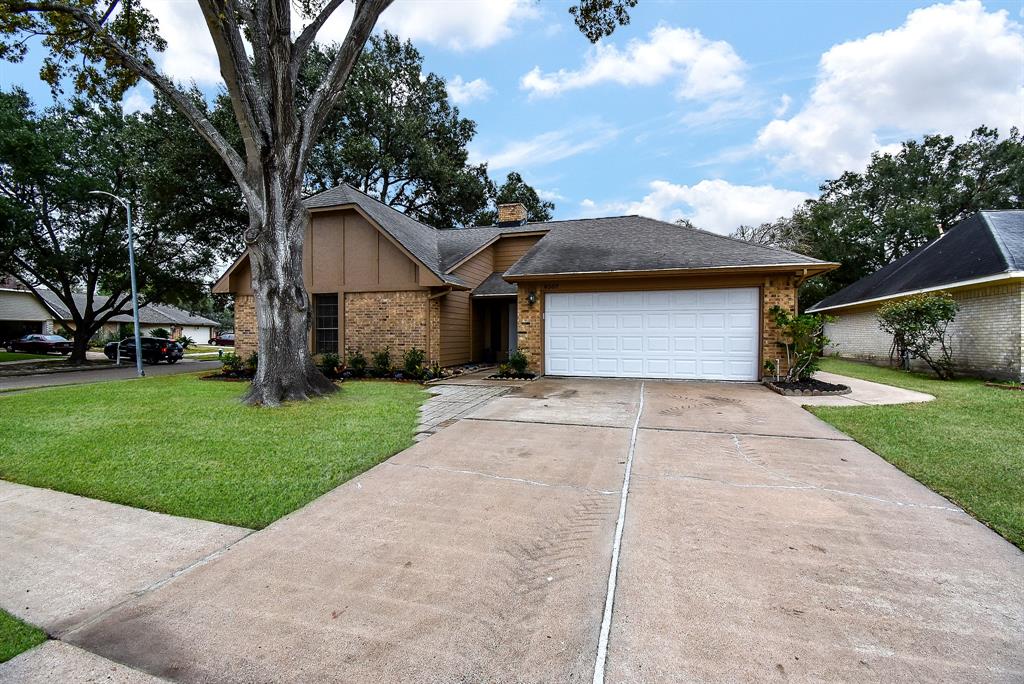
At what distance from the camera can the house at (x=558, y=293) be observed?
10.5m

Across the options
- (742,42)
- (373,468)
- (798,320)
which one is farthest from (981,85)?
(373,468)

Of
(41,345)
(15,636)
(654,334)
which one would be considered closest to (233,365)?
(654,334)

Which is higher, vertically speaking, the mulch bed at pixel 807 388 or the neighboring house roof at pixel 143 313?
the neighboring house roof at pixel 143 313

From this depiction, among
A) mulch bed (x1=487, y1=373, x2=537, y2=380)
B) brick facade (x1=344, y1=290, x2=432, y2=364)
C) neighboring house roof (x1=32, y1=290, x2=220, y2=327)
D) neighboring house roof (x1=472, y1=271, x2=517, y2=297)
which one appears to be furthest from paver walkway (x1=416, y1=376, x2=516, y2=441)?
neighboring house roof (x1=32, y1=290, x2=220, y2=327)

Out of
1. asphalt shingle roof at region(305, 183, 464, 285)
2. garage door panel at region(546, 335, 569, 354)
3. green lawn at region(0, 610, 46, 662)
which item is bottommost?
green lawn at region(0, 610, 46, 662)

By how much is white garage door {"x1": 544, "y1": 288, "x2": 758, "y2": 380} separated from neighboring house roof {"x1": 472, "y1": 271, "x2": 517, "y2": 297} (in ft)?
9.14

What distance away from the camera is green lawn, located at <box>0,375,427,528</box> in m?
3.89

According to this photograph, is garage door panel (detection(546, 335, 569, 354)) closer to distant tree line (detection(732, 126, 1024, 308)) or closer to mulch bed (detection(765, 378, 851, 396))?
mulch bed (detection(765, 378, 851, 396))

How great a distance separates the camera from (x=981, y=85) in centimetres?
1870

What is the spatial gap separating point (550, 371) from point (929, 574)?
367 inches

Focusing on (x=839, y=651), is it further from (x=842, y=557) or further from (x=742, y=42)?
(x=742, y=42)

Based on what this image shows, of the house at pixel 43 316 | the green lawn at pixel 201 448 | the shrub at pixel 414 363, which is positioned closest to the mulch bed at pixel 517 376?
the shrub at pixel 414 363

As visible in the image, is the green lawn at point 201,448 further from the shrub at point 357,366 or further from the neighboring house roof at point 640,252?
the neighboring house roof at point 640,252

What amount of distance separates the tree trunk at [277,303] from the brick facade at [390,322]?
4.12 m
